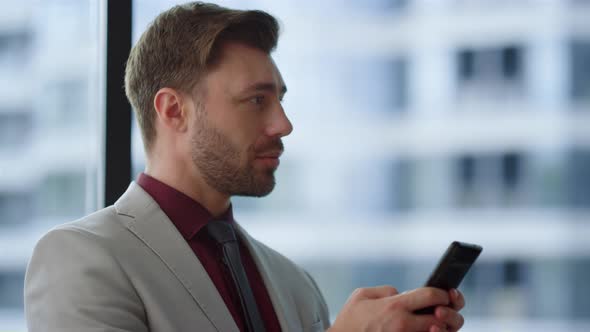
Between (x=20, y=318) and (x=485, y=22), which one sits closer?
(x=20, y=318)

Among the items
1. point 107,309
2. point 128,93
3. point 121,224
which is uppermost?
point 128,93

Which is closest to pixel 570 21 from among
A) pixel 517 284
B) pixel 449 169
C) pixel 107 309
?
pixel 449 169

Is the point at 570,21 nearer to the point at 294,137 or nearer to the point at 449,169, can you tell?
the point at 449,169

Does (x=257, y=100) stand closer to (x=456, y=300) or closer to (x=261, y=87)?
(x=261, y=87)

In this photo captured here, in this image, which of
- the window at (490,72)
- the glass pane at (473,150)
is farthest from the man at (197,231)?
the window at (490,72)

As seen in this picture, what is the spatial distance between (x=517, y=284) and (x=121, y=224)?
6.95 feet

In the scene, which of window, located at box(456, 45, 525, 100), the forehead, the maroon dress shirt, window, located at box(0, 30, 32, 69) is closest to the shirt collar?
the maroon dress shirt

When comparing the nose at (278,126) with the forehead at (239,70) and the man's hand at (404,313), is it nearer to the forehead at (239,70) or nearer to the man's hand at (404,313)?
the forehead at (239,70)

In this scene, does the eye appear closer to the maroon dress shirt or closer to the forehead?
the forehead

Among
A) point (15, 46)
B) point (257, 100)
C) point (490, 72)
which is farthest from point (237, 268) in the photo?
point (490, 72)

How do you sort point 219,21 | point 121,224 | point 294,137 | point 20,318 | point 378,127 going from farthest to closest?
point 378,127 → point 294,137 → point 20,318 → point 219,21 → point 121,224

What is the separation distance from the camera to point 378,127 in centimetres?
304

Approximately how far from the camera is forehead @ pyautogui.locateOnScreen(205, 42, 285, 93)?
1.55 m

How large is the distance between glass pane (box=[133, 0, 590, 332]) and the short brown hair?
1.33 m
